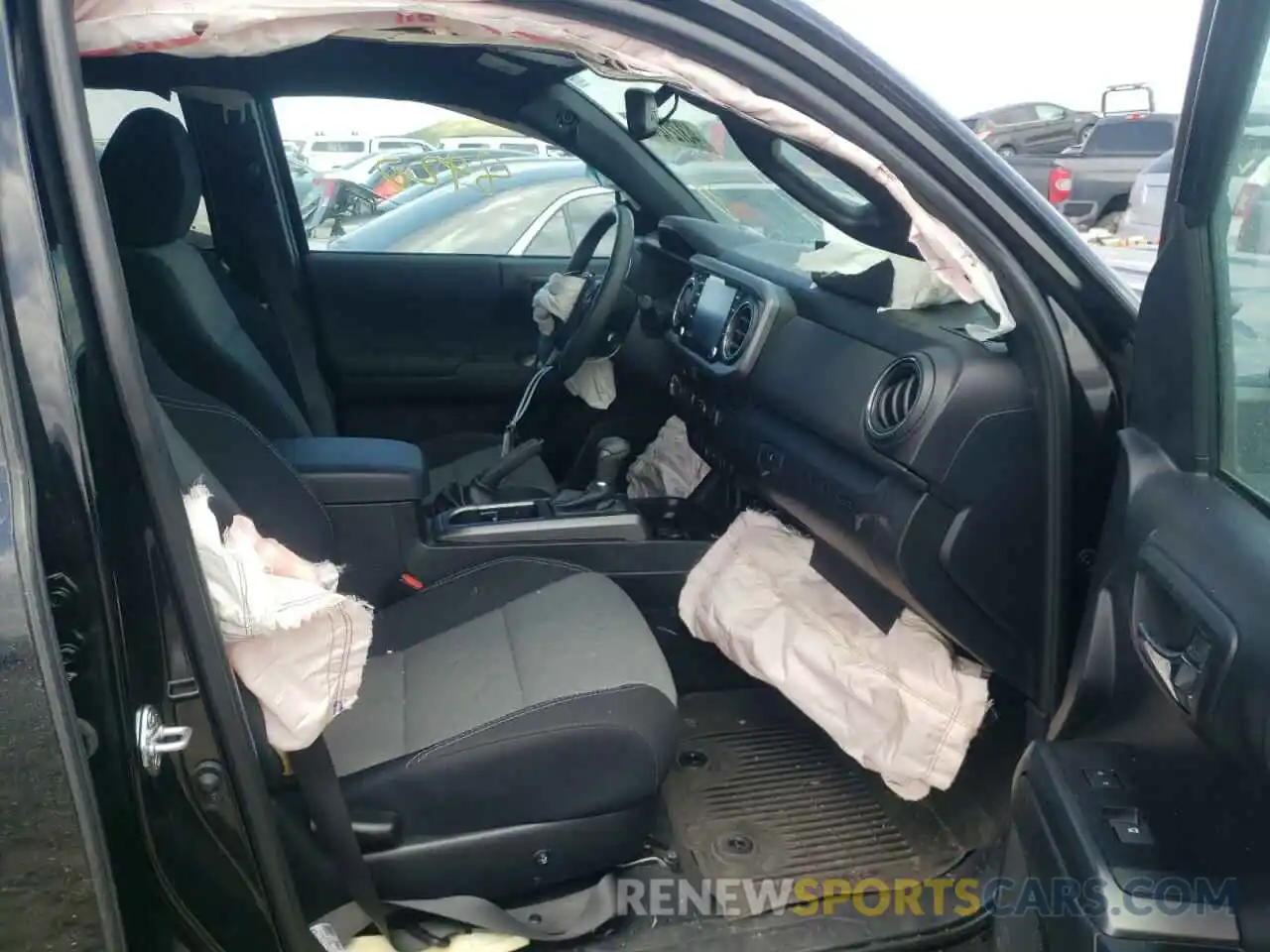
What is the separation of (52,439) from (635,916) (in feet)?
3.75

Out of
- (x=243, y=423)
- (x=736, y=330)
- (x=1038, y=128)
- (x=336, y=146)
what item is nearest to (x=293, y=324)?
(x=336, y=146)

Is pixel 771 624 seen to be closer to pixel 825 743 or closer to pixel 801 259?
pixel 825 743

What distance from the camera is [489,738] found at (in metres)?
1.51

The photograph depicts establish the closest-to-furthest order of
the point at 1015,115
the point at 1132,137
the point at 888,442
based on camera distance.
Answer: the point at 888,442 → the point at 1132,137 → the point at 1015,115

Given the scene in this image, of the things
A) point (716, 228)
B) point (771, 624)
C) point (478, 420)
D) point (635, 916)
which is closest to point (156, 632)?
point (635, 916)

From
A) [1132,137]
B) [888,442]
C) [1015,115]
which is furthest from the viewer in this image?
[1015,115]

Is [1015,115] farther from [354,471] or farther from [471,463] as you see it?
[354,471]

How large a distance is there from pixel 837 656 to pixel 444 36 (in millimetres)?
1142

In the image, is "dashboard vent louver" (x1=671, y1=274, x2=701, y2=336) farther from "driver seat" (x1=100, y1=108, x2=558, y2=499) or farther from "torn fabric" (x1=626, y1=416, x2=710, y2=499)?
"driver seat" (x1=100, y1=108, x2=558, y2=499)

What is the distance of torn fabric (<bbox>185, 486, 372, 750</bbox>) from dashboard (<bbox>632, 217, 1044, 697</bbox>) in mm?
821

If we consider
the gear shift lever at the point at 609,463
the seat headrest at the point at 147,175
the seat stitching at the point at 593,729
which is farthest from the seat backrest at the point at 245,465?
the gear shift lever at the point at 609,463

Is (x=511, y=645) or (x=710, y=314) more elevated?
(x=710, y=314)

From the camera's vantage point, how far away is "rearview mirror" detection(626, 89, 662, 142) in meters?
2.19

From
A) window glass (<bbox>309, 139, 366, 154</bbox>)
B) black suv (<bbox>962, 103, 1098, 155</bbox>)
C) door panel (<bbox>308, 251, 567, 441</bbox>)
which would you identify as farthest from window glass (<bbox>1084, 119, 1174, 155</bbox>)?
window glass (<bbox>309, 139, 366, 154</bbox>)
